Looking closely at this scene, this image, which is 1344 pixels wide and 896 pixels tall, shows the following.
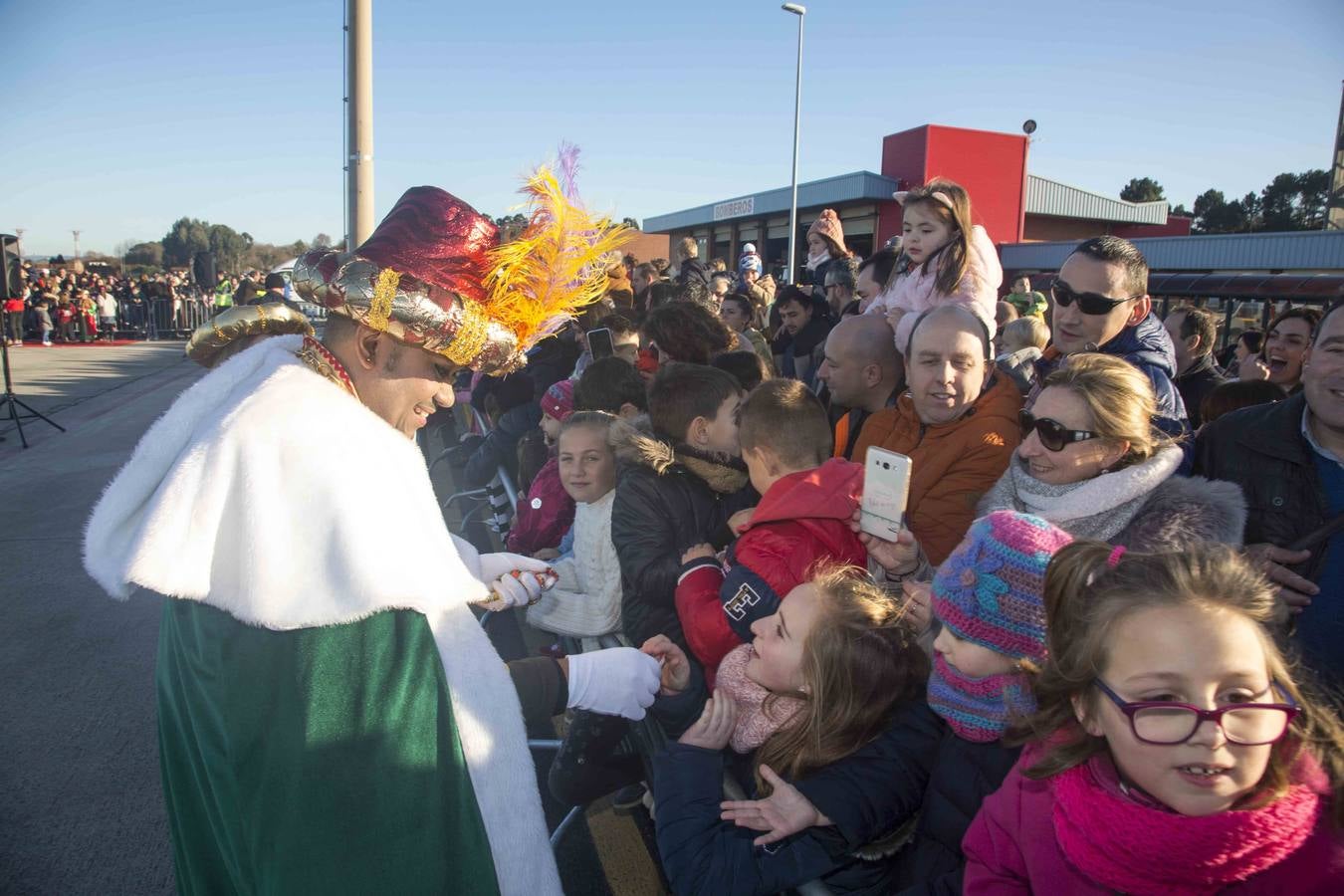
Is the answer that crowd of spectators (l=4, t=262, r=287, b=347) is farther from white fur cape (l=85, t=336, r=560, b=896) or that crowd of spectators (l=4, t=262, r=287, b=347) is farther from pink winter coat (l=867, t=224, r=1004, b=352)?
white fur cape (l=85, t=336, r=560, b=896)

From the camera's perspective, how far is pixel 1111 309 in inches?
124

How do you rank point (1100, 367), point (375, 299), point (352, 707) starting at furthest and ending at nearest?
point (1100, 367), point (375, 299), point (352, 707)

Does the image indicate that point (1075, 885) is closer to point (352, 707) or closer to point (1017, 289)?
point (352, 707)

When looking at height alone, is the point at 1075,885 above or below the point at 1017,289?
below

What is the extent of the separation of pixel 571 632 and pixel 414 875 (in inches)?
71.3

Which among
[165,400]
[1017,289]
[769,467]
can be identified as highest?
[1017,289]

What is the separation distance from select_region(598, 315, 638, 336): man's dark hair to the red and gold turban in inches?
159

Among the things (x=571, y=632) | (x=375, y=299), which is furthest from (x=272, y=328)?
(x=375, y=299)

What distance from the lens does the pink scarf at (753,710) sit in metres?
2.00

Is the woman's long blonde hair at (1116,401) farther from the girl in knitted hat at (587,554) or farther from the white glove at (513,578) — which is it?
the girl in knitted hat at (587,554)

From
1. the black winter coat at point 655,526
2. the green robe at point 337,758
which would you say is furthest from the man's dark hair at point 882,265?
the green robe at point 337,758

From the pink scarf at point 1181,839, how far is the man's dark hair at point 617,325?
5173 millimetres

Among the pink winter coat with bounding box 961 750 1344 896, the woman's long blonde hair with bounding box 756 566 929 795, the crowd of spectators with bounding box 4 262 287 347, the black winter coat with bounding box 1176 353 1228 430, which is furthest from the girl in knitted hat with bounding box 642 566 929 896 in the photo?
the crowd of spectators with bounding box 4 262 287 347

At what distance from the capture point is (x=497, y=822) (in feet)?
5.24
